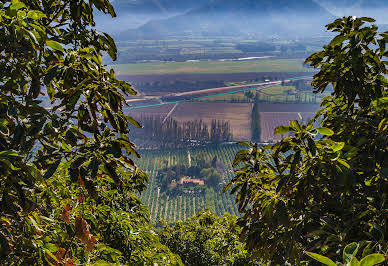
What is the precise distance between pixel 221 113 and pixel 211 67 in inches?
2090

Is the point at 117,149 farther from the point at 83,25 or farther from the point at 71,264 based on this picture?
the point at 83,25

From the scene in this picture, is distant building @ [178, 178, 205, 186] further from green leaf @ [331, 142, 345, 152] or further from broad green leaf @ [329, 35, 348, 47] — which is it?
green leaf @ [331, 142, 345, 152]

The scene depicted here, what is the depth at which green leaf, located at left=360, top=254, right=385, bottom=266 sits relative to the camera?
81 centimetres

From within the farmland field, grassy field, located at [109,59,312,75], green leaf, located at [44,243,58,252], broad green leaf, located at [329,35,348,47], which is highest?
grassy field, located at [109,59,312,75]

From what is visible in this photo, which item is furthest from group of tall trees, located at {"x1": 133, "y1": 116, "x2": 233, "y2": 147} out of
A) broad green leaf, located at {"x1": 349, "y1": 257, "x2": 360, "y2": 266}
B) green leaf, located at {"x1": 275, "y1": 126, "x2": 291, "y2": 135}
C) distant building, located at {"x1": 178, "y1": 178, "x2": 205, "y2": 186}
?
broad green leaf, located at {"x1": 349, "y1": 257, "x2": 360, "y2": 266}

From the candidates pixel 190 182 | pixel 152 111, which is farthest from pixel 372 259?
pixel 152 111

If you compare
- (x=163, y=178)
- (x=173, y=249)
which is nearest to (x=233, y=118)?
(x=163, y=178)

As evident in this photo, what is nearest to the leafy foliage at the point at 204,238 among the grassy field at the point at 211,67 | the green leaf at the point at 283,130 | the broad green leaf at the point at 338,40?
the broad green leaf at the point at 338,40

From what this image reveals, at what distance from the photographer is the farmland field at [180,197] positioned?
4766 cm

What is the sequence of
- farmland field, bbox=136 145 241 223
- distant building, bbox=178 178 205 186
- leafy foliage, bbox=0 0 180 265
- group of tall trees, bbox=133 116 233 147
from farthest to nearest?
group of tall trees, bbox=133 116 233 147
distant building, bbox=178 178 205 186
farmland field, bbox=136 145 241 223
leafy foliage, bbox=0 0 180 265

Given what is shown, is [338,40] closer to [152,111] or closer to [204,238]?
[204,238]

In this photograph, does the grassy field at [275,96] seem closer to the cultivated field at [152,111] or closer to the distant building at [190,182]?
the cultivated field at [152,111]

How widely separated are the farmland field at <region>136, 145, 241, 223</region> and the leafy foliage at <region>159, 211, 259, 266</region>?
26424 mm

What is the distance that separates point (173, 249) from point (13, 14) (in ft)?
28.4
